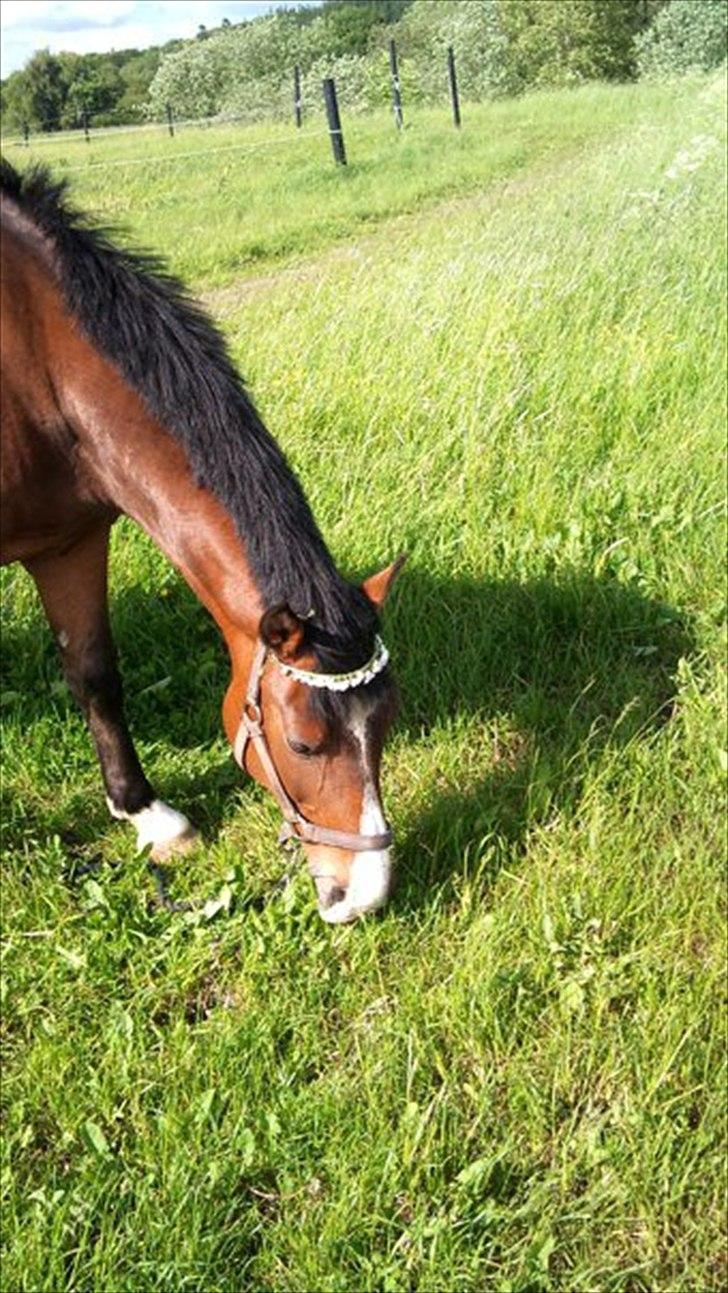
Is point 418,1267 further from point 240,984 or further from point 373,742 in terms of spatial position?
point 373,742

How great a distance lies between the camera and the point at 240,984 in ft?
7.79

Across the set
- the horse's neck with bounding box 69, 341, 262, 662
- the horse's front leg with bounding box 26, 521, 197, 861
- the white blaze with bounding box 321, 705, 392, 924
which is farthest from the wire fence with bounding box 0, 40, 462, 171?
the white blaze with bounding box 321, 705, 392, 924

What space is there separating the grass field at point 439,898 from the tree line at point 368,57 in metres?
1.72

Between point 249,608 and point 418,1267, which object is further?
point 249,608

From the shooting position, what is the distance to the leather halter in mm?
2197

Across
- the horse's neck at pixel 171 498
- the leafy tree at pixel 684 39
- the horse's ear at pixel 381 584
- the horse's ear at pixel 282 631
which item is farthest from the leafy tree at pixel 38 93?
the leafy tree at pixel 684 39

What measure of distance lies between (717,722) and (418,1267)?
1765 mm

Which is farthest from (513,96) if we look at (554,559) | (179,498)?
(179,498)

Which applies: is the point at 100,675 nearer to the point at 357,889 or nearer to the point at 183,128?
the point at 357,889

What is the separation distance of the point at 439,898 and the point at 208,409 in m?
1.24

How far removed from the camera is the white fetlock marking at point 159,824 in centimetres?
284

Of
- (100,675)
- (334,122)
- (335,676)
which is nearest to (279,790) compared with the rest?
(335,676)

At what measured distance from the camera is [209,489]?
218 centimetres

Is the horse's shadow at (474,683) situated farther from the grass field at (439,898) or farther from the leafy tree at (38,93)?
the leafy tree at (38,93)
